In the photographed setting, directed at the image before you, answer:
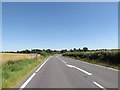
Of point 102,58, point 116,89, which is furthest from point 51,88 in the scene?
point 102,58

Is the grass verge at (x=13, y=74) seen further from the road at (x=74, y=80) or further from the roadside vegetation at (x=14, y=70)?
the road at (x=74, y=80)

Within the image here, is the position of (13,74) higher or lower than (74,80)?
higher

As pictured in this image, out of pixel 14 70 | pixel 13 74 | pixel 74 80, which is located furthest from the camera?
pixel 14 70

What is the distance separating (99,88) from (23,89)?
3.32 metres

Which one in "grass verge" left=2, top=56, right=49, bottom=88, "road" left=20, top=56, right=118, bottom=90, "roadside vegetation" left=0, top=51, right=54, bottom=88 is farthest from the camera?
"roadside vegetation" left=0, top=51, right=54, bottom=88

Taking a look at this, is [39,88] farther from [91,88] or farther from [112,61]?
[112,61]

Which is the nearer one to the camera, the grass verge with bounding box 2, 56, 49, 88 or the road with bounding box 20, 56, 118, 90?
the road with bounding box 20, 56, 118, 90

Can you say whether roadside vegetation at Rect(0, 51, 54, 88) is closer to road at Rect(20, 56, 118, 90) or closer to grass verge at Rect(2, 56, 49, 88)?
grass verge at Rect(2, 56, 49, 88)

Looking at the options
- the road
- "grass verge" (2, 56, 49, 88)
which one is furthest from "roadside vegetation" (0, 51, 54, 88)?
the road

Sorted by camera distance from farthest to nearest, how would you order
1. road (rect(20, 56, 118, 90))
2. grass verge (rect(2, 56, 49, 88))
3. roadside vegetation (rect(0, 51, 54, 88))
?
roadside vegetation (rect(0, 51, 54, 88)) < grass verge (rect(2, 56, 49, 88)) < road (rect(20, 56, 118, 90))

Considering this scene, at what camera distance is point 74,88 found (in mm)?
8398

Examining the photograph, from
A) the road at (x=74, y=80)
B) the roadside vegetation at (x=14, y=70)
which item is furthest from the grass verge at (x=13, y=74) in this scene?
the road at (x=74, y=80)

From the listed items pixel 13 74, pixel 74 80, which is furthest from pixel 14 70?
pixel 74 80

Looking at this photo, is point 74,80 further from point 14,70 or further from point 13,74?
point 14,70
